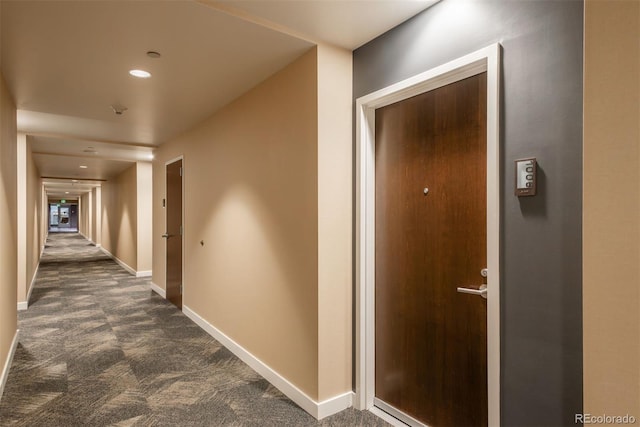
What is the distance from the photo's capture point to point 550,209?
153 centimetres

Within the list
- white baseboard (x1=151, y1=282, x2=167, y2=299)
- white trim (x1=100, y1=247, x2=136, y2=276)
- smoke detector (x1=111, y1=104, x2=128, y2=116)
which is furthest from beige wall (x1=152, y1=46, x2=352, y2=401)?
white trim (x1=100, y1=247, x2=136, y2=276)

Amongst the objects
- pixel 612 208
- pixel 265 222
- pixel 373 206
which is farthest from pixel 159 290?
pixel 612 208

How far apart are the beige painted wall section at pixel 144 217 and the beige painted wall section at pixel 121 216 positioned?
21 centimetres

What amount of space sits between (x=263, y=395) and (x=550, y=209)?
86.8 inches

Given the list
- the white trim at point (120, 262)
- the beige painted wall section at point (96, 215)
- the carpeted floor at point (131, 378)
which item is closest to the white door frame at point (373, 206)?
the carpeted floor at point (131, 378)

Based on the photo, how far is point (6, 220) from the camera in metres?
2.99

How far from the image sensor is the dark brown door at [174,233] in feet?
16.4

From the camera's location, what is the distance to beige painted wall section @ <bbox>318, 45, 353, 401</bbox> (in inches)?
94.4

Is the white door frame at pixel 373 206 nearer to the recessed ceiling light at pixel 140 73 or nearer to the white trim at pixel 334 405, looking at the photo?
the white trim at pixel 334 405

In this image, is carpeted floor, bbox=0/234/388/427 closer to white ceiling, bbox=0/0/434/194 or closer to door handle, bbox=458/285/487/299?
door handle, bbox=458/285/487/299

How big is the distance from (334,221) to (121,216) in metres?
8.43

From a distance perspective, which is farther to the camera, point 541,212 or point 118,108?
point 118,108

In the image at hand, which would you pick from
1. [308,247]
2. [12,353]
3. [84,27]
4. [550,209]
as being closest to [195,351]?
[12,353]

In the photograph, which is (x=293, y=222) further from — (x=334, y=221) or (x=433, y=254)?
(x=433, y=254)
